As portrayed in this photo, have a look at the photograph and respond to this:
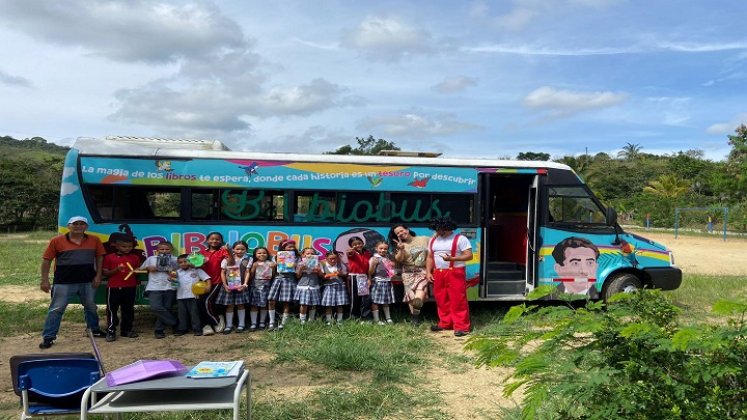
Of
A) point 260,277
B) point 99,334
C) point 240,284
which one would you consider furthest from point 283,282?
point 99,334

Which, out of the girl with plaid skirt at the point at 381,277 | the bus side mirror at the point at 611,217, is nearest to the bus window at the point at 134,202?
the girl with plaid skirt at the point at 381,277

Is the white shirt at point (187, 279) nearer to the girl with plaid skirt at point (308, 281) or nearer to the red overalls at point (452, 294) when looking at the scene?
the girl with plaid skirt at point (308, 281)

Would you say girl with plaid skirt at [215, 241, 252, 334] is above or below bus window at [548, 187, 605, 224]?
below

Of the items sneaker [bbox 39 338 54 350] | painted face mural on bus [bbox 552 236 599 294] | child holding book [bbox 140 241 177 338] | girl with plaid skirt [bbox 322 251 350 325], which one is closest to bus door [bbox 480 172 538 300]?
painted face mural on bus [bbox 552 236 599 294]

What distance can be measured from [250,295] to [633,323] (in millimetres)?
5616

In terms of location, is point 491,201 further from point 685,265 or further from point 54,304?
point 685,265

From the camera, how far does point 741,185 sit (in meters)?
28.6

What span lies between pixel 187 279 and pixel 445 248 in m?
3.45

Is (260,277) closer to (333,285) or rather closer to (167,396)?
(333,285)

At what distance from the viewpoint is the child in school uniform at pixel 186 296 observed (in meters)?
7.05

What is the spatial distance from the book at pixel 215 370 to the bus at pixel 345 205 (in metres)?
4.28

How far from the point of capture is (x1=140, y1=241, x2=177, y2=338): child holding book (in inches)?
275

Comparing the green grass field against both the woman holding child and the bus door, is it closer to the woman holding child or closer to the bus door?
the woman holding child

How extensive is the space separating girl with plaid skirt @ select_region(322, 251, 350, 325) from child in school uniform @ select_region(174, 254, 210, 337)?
5.14 feet
